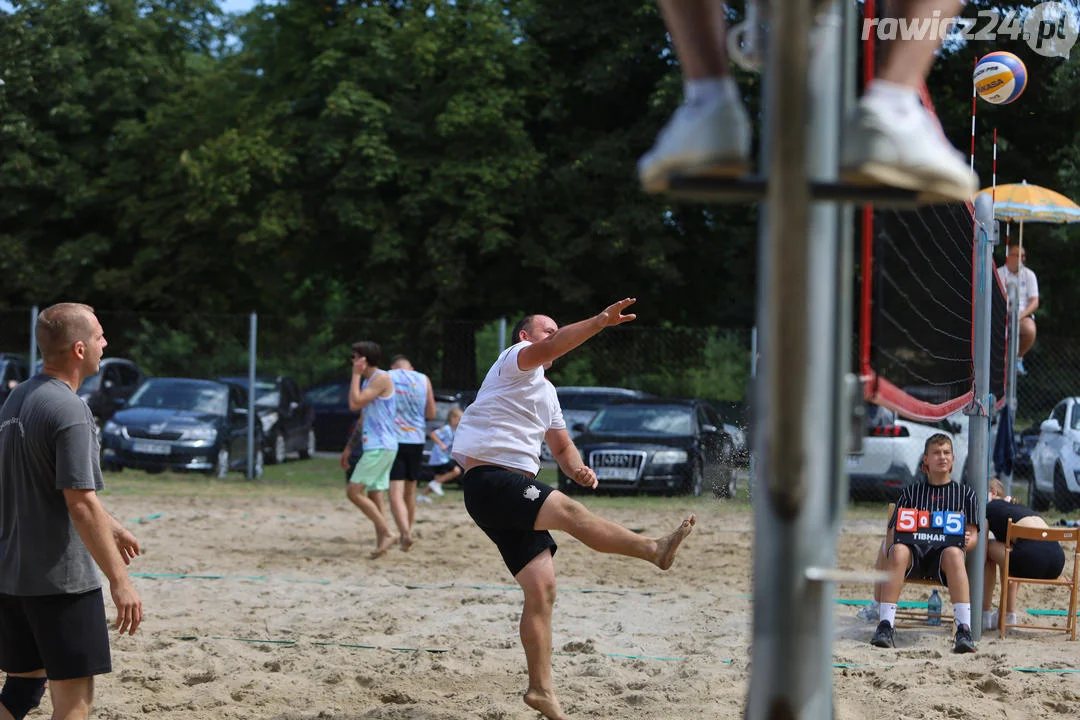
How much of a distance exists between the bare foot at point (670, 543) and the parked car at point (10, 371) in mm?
16274

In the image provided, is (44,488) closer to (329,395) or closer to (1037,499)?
(1037,499)

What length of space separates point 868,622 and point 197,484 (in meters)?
11.6

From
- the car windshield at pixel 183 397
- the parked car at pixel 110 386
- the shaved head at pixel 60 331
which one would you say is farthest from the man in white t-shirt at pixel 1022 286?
the parked car at pixel 110 386

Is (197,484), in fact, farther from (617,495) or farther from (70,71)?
(70,71)

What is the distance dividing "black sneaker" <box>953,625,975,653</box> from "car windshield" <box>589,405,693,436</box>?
8.91 m

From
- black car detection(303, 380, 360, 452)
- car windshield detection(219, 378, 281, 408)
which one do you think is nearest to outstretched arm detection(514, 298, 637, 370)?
car windshield detection(219, 378, 281, 408)

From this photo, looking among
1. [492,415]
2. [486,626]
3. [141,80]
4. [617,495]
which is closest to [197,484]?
[617,495]

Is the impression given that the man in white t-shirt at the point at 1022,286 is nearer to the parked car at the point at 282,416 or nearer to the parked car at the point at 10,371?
the parked car at the point at 282,416

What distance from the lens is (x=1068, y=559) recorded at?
1085cm

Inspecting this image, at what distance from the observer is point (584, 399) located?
18.9m

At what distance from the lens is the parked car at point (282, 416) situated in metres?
19.9

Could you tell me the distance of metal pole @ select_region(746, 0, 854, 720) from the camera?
1753mm

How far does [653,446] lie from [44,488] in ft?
39.3

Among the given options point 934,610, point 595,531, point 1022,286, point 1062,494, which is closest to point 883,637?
point 934,610
